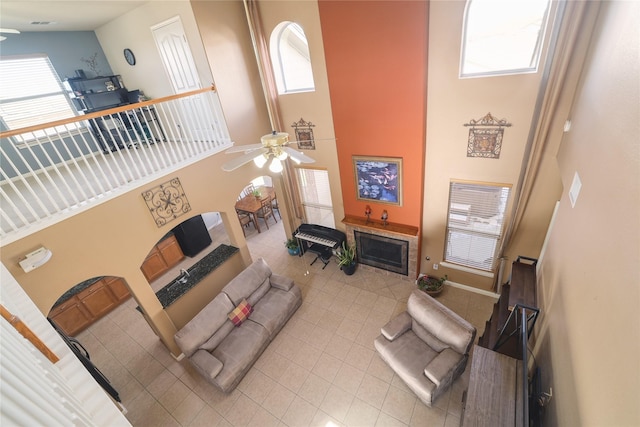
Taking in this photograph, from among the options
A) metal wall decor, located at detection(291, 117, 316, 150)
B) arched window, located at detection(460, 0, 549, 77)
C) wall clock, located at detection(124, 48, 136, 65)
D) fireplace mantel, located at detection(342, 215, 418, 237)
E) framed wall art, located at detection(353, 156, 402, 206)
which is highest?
wall clock, located at detection(124, 48, 136, 65)

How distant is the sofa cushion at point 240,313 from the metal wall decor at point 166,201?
2062 mm

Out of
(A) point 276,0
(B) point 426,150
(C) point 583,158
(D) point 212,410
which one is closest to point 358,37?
(A) point 276,0

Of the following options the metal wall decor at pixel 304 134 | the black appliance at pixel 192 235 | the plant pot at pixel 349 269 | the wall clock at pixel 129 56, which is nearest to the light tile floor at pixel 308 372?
the plant pot at pixel 349 269

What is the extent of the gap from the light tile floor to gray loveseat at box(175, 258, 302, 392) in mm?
322

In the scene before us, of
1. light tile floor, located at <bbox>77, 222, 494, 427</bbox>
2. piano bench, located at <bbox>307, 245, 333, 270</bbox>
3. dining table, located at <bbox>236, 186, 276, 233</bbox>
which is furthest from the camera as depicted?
dining table, located at <bbox>236, 186, 276, 233</bbox>

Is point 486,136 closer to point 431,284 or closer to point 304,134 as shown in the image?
point 431,284

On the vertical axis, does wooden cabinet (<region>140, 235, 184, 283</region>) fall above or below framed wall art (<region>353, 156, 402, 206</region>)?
below

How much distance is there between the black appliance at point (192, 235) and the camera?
7914 mm

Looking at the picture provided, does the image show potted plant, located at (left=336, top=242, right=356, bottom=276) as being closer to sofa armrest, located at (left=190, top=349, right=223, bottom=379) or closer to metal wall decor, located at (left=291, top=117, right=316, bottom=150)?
metal wall decor, located at (left=291, top=117, right=316, bottom=150)

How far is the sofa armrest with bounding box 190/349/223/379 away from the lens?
4457 mm

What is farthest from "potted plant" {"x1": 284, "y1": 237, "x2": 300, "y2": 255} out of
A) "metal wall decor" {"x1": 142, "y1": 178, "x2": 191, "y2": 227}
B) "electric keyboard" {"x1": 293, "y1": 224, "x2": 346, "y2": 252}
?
"metal wall decor" {"x1": 142, "y1": 178, "x2": 191, "y2": 227}

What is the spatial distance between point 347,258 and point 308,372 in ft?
8.45

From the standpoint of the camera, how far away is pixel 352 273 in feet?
21.8

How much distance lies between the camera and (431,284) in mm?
5785
